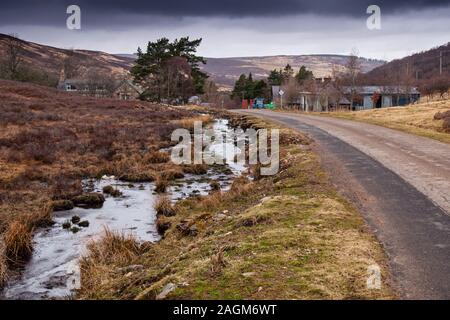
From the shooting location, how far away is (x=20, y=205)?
15.2m

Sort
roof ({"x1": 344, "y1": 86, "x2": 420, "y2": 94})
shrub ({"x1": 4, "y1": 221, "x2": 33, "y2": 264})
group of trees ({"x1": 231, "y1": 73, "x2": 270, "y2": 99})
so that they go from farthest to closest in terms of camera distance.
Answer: group of trees ({"x1": 231, "y1": 73, "x2": 270, "y2": 99}) → roof ({"x1": 344, "y1": 86, "x2": 420, "y2": 94}) → shrub ({"x1": 4, "y1": 221, "x2": 33, "y2": 264})

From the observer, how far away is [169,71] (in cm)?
7906

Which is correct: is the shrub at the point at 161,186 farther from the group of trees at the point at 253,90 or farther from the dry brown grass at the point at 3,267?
the group of trees at the point at 253,90

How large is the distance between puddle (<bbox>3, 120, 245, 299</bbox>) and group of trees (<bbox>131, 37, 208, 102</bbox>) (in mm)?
60927

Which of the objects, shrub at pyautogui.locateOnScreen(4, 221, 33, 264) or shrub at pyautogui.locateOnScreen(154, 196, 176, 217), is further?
shrub at pyautogui.locateOnScreen(154, 196, 176, 217)

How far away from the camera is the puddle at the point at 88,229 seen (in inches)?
367

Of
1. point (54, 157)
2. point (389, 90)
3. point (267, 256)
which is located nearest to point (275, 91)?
point (389, 90)

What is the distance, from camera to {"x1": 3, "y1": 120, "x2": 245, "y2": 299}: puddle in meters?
9.33

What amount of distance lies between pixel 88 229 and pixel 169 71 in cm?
6833

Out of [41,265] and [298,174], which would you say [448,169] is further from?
[41,265]

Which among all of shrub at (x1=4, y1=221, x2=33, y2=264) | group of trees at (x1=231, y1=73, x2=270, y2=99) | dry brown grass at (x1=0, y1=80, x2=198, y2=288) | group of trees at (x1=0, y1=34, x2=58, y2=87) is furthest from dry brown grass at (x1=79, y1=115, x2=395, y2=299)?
group of trees at (x1=231, y1=73, x2=270, y2=99)

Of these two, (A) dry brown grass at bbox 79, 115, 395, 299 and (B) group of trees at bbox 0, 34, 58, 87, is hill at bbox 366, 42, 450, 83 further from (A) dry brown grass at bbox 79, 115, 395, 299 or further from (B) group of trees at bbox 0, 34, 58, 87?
(A) dry brown grass at bbox 79, 115, 395, 299

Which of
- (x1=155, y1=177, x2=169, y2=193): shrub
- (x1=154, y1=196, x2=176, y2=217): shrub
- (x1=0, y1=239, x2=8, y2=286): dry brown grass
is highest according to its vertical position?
(x1=155, y1=177, x2=169, y2=193): shrub

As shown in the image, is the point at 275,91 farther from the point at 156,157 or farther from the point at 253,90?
the point at 156,157
